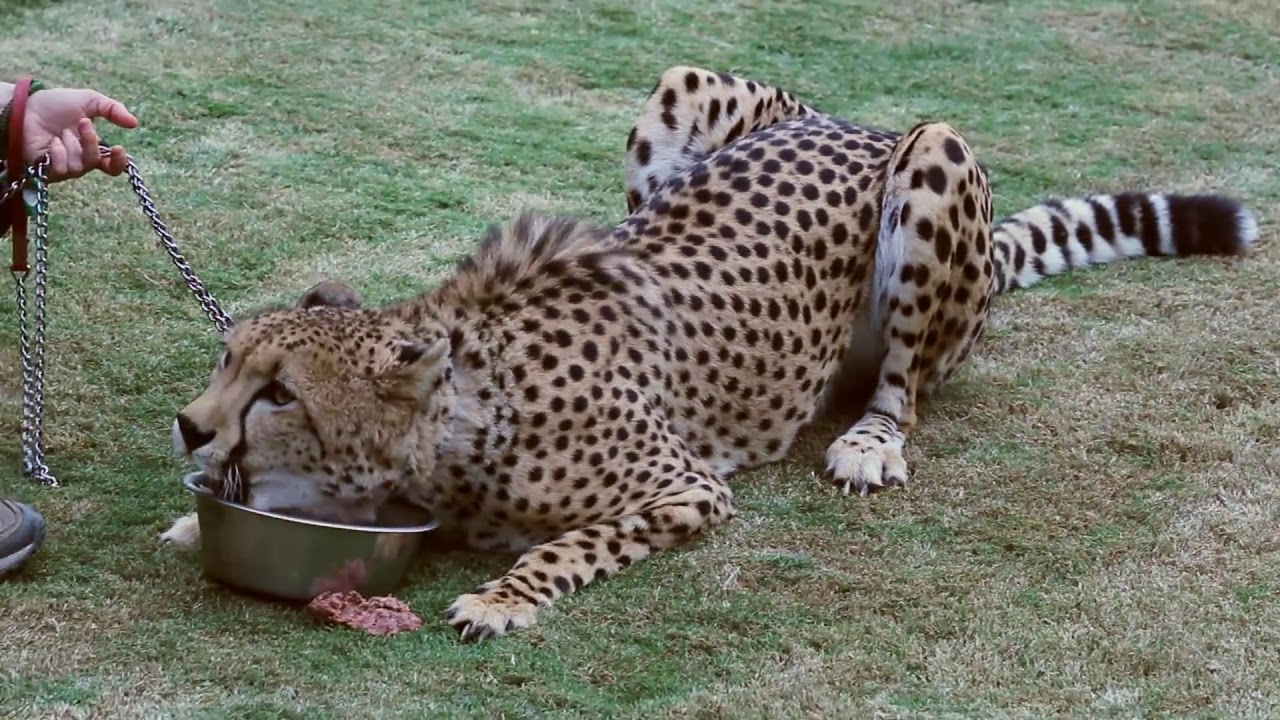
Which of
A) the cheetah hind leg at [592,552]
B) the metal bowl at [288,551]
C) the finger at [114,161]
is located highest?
the finger at [114,161]

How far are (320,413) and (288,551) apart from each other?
0.27m

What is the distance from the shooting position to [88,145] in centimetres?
325

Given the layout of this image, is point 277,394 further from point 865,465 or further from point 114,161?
point 865,465

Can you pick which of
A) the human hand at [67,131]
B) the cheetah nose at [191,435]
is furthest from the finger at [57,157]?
the cheetah nose at [191,435]

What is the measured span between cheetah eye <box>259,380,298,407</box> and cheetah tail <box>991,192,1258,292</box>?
257 centimetres

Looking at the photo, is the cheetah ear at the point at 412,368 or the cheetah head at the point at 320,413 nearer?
the cheetah head at the point at 320,413

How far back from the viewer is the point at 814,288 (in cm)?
394

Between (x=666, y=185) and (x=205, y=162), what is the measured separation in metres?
2.15

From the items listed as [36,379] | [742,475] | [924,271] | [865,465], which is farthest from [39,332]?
[924,271]

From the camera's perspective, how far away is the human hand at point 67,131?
3248mm

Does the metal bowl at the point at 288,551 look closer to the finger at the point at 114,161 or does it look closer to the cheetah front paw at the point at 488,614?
the cheetah front paw at the point at 488,614

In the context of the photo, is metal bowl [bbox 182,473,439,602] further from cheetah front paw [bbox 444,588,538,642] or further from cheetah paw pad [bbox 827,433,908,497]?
cheetah paw pad [bbox 827,433,908,497]

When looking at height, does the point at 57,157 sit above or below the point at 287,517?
above

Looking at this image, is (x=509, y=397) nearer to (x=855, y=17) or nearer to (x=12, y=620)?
(x=12, y=620)
